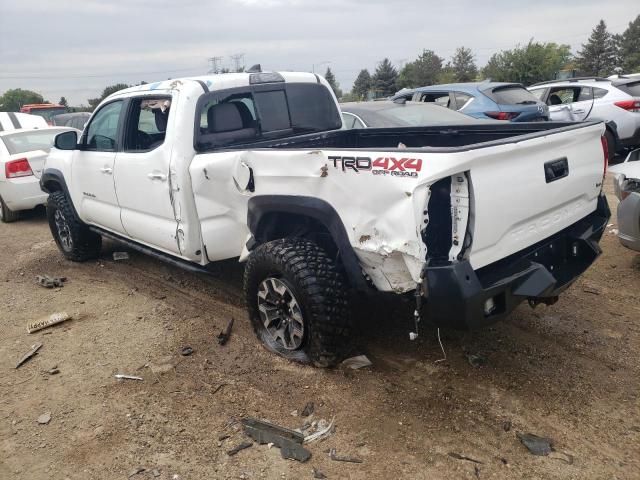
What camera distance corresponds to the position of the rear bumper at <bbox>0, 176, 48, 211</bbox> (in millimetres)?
8719

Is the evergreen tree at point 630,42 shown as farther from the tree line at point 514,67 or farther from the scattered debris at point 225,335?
the scattered debris at point 225,335

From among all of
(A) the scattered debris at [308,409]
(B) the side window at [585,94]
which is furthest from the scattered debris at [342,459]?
(B) the side window at [585,94]

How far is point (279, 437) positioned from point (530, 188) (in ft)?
6.29

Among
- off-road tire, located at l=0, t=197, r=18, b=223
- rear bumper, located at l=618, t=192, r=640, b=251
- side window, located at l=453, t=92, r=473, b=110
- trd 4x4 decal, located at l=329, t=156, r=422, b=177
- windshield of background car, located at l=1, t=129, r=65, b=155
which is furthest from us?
side window, located at l=453, t=92, r=473, b=110

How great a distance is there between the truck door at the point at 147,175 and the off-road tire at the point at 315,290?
3.89 ft

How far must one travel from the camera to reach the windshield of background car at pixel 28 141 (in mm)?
8969

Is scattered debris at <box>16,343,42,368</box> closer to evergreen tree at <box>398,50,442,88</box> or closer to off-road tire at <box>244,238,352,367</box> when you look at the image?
off-road tire at <box>244,238,352,367</box>

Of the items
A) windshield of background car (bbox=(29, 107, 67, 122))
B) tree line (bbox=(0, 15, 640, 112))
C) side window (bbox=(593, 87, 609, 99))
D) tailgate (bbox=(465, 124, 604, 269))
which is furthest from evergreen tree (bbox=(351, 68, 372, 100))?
tailgate (bbox=(465, 124, 604, 269))

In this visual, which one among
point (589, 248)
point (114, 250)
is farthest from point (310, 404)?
point (114, 250)

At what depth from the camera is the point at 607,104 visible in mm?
10211

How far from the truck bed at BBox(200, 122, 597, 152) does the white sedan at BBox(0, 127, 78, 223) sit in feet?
19.0

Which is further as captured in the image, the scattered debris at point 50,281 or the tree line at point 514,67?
the tree line at point 514,67

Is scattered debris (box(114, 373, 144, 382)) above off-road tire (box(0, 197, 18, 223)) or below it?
above

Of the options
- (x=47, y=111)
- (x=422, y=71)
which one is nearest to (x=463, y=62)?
(x=422, y=71)
